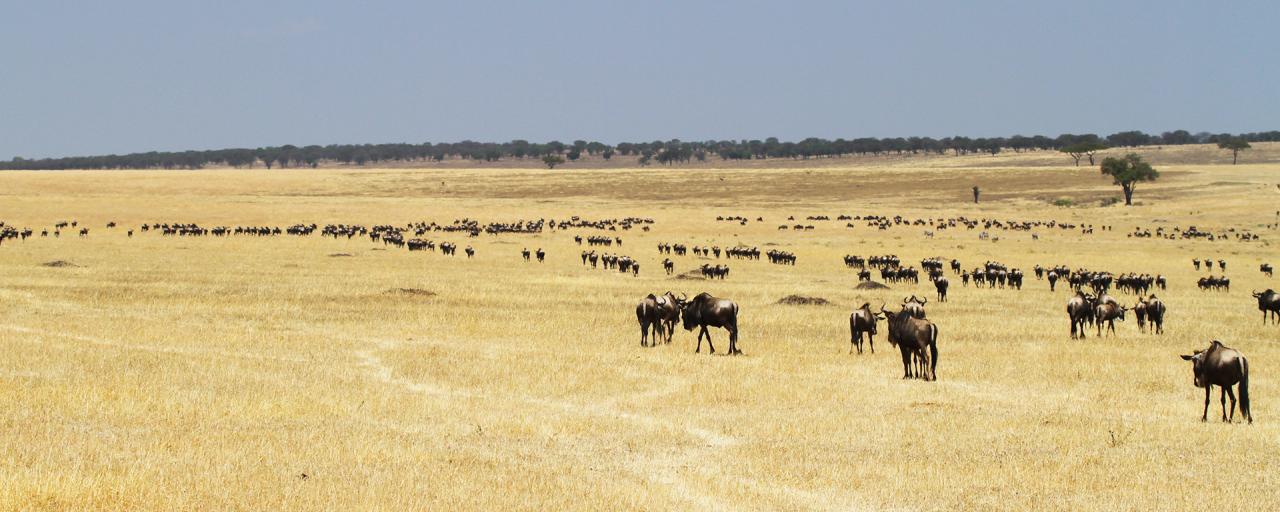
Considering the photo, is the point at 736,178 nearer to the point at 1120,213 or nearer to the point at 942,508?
the point at 1120,213

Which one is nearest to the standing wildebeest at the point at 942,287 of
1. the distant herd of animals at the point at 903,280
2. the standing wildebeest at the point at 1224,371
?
the distant herd of animals at the point at 903,280

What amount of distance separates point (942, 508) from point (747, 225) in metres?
76.8

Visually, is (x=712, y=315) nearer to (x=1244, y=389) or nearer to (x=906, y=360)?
(x=906, y=360)

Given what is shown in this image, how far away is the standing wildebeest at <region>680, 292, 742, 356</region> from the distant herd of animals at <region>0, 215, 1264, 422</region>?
19 millimetres

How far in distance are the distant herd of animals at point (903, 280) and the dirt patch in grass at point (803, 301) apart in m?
2.16

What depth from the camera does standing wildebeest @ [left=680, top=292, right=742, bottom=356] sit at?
22625mm

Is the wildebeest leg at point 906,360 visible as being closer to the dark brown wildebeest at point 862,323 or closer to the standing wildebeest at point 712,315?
the dark brown wildebeest at point 862,323

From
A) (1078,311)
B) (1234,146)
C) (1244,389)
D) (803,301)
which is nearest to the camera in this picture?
(1244,389)

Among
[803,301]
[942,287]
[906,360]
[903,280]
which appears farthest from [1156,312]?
[903,280]

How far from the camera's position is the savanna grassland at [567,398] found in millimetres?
11008

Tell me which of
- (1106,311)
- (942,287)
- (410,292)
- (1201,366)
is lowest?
(942,287)

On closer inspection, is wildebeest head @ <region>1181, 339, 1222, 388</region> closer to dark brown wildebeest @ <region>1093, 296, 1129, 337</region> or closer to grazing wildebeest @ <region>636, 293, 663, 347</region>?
grazing wildebeest @ <region>636, 293, 663, 347</region>

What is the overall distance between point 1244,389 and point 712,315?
10.0m

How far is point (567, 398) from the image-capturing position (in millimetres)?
17141
